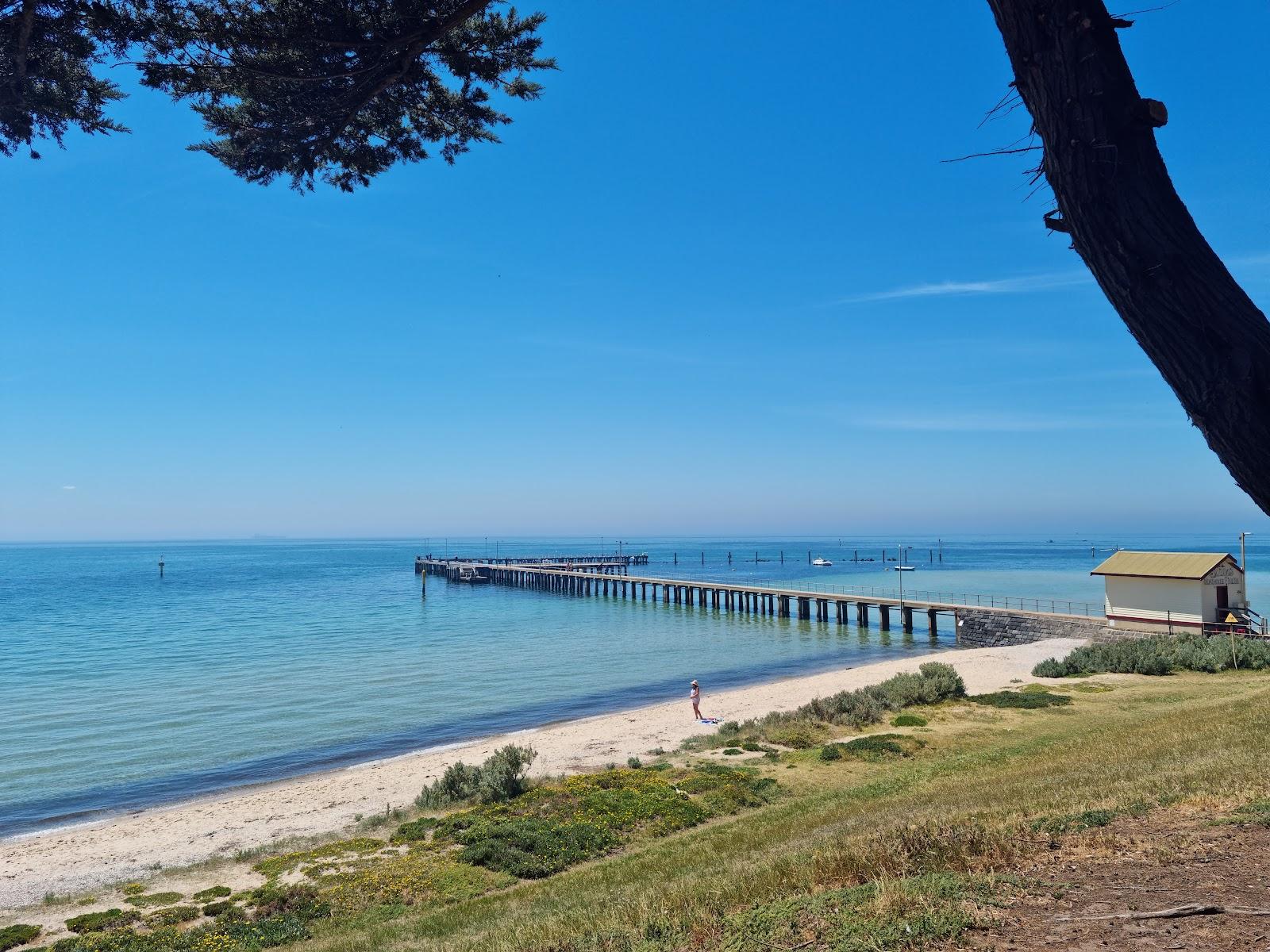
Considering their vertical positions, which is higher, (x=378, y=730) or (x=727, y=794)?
(x=727, y=794)

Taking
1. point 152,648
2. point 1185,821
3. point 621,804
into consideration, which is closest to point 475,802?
point 621,804

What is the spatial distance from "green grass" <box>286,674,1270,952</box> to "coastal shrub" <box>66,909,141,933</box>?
3266 mm

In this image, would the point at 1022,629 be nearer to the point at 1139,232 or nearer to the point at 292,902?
the point at 292,902

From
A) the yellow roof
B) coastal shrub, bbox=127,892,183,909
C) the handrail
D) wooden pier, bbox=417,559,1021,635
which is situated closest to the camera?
coastal shrub, bbox=127,892,183,909

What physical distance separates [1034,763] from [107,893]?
594 inches

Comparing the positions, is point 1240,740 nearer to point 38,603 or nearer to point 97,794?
point 97,794

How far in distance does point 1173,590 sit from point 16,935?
38248 millimetres

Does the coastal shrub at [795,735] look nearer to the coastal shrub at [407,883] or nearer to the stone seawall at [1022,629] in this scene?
the coastal shrub at [407,883]

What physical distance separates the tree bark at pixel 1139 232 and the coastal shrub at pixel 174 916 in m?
12.7

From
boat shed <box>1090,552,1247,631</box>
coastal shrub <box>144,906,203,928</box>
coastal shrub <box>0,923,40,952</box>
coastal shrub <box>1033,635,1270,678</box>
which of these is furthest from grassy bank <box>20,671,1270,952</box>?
boat shed <box>1090,552,1247,631</box>

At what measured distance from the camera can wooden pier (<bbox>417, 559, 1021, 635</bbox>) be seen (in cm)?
5291

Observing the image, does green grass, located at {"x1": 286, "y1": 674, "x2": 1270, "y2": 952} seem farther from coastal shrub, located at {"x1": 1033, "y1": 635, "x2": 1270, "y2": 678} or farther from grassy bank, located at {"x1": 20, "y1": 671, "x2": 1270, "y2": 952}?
coastal shrub, located at {"x1": 1033, "y1": 635, "x2": 1270, "y2": 678}

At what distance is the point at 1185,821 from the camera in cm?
723

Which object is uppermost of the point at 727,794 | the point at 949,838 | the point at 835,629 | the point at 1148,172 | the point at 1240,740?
the point at 1148,172
